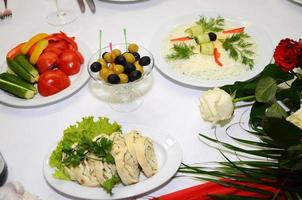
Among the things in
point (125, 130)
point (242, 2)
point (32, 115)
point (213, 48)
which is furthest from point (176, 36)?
point (32, 115)

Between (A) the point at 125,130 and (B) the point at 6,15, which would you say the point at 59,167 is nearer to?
(A) the point at 125,130

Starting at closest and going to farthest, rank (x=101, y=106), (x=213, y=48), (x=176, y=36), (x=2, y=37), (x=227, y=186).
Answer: (x=227, y=186)
(x=101, y=106)
(x=213, y=48)
(x=176, y=36)
(x=2, y=37)

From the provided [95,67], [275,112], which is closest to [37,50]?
[95,67]

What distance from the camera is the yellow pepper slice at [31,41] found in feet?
5.15

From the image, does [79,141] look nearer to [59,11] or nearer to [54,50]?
[54,50]

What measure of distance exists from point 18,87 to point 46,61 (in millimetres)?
149

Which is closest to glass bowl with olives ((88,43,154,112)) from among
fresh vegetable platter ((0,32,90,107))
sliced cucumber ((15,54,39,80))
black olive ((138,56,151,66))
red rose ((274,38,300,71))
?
black olive ((138,56,151,66))

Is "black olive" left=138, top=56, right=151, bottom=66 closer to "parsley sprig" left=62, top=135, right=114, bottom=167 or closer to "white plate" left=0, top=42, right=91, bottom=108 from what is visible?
"white plate" left=0, top=42, right=91, bottom=108

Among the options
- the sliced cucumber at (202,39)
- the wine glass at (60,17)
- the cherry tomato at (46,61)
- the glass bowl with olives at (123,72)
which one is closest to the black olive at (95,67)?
the glass bowl with olives at (123,72)

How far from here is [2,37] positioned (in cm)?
175

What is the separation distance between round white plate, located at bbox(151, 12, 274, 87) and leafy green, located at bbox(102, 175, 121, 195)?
478 millimetres

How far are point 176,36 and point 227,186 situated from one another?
30.1 inches

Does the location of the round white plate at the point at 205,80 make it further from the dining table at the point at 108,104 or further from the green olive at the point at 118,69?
the green olive at the point at 118,69

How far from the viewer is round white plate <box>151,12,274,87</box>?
139 centimetres
